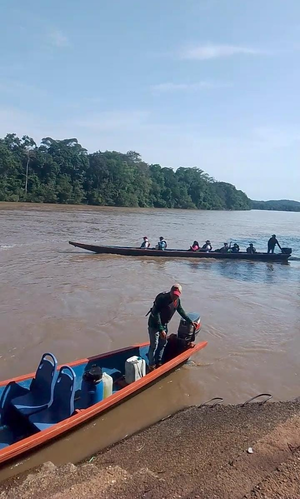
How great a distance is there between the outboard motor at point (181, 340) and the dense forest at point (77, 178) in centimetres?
5640

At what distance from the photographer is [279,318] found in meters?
11.9

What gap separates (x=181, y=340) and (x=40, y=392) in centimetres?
297

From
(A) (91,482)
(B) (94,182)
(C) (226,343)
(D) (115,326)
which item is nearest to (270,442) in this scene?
(A) (91,482)

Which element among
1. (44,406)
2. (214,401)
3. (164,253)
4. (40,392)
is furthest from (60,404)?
(164,253)

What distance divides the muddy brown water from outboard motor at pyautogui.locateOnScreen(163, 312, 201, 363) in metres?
0.38

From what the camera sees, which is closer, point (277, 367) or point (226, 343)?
point (277, 367)

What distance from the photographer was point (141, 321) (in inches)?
423

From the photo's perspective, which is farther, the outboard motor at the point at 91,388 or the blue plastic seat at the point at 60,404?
the outboard motor at the point at 91,388

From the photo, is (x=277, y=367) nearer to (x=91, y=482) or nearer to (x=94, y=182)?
(x=91, y=482)

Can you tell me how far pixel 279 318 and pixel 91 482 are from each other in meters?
9.12

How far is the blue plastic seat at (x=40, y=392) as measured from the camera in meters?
5.33

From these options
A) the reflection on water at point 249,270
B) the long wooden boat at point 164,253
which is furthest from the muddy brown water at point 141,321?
the long wooden boat at point 164,253

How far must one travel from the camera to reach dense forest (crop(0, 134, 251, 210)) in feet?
209

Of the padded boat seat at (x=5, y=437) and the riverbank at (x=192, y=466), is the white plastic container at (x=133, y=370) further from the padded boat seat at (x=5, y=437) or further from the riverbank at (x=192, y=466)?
the padded boat seat at (x=5, y=437)
